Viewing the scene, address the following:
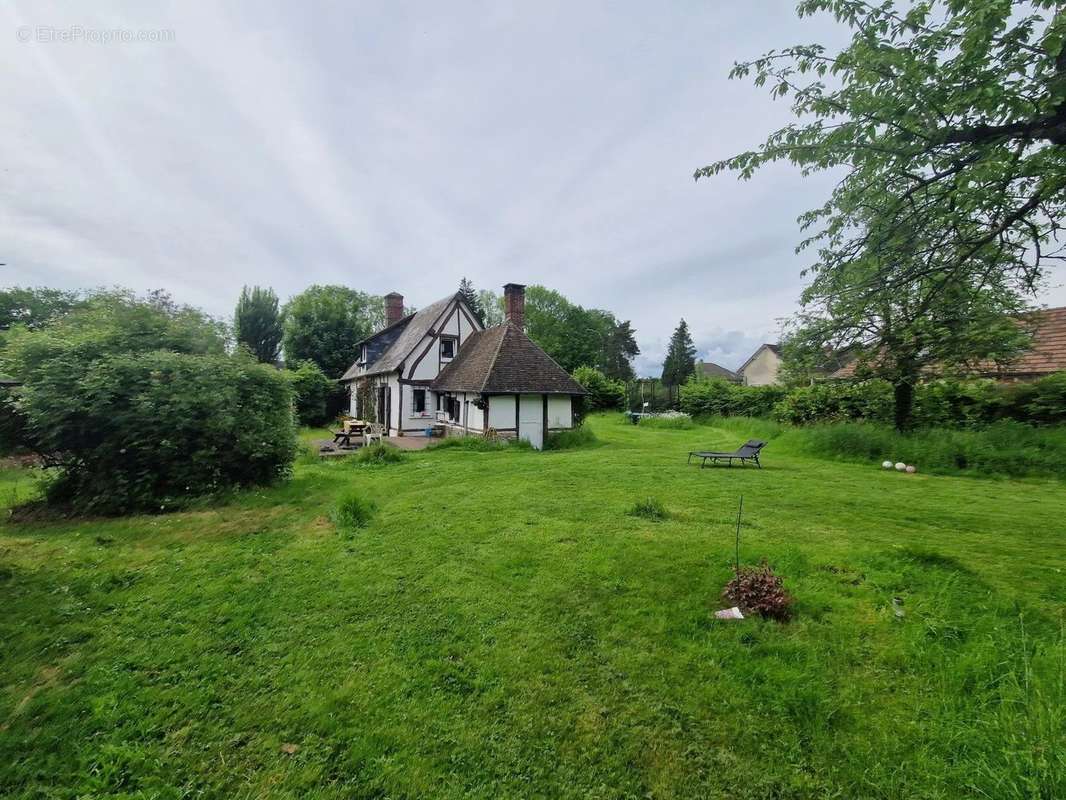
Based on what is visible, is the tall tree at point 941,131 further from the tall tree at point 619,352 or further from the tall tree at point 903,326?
the tall tree at point 619,352

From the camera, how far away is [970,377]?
12.2 metres

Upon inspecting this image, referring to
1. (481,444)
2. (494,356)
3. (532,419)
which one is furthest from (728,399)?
(481,444)

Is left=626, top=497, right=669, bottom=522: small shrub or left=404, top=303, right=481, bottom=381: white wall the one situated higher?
left=404, top=303, right=481, bottom=381: white wall

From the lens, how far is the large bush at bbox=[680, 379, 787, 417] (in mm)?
21281

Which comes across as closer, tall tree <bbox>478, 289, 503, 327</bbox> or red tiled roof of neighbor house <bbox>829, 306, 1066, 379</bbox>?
red tiled roof of neighbor house <bbox>829, 306, 1066, 379</bbox>

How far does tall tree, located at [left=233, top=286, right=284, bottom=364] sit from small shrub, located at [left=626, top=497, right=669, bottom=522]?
3373 centimetres

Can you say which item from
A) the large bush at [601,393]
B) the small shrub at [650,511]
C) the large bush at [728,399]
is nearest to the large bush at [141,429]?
the small shrub at [650,511]

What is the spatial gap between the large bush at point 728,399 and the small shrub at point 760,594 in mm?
18431

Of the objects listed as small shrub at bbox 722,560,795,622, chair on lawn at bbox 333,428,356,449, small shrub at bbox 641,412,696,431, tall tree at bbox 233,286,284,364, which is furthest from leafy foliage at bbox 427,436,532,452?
tall tree at bbox 233,286,284,364

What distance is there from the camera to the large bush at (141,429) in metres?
8.20

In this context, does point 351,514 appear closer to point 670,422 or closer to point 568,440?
point 568,440

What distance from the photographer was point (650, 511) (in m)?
6.91

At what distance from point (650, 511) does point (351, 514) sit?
4.76 m

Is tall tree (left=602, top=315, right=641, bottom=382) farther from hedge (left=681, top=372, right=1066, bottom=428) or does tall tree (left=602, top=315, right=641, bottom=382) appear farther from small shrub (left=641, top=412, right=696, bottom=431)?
hedge (left=681, top=372, right=1066, bottom=428)
